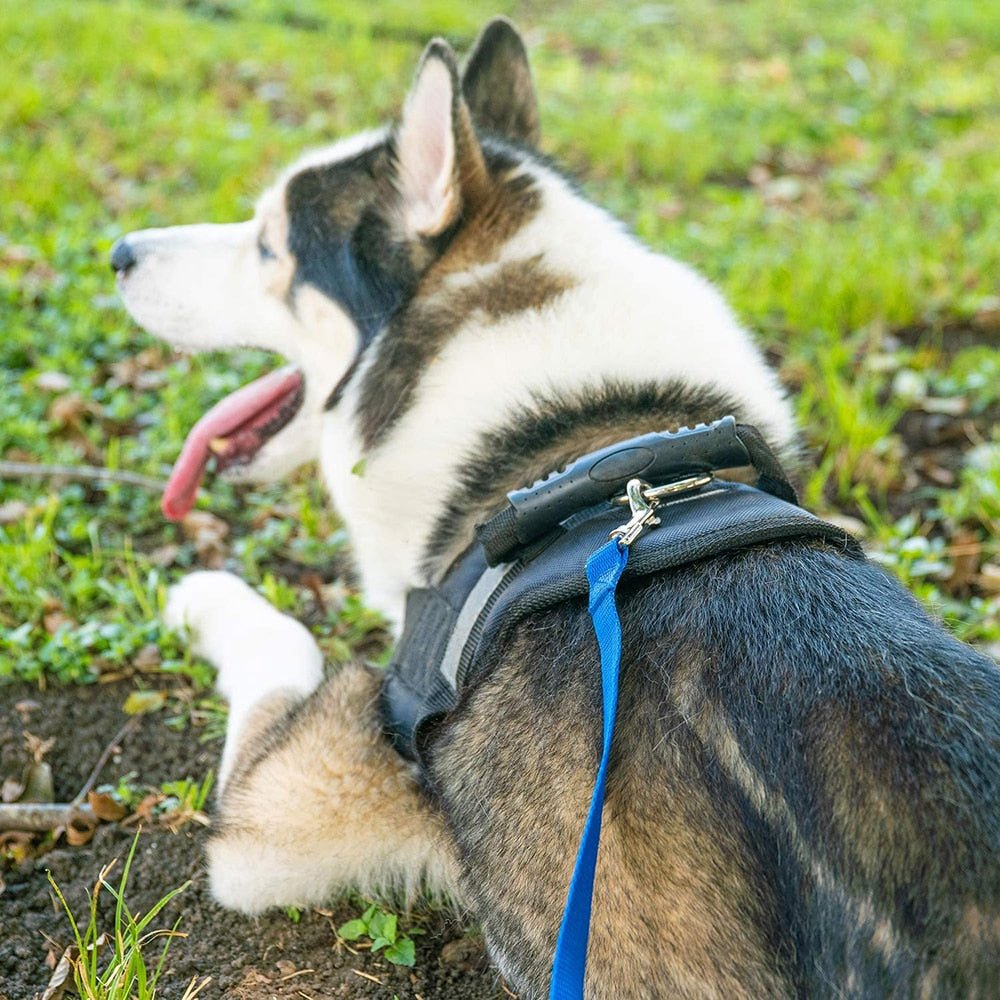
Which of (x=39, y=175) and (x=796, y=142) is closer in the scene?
(x=39, y=175)

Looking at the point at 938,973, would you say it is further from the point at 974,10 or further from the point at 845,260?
the point at 974,10

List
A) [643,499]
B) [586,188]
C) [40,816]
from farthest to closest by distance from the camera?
1. [586,188]
2. [40,816]
3. [643,499]

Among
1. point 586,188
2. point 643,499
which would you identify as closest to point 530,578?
point 643,499

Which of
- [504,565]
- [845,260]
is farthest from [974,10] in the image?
[504,565]

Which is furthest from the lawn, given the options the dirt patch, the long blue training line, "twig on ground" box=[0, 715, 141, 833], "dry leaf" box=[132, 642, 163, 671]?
the long blue training line

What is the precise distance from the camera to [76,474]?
3381 mm

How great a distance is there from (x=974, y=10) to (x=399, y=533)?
26.8ft

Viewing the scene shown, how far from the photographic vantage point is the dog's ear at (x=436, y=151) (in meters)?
2.23

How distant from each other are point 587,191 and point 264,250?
0.82 metres

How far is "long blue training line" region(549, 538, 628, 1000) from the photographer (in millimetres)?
1379

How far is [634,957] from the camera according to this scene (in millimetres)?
1540

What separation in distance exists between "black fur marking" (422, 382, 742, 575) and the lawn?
0.43 metres

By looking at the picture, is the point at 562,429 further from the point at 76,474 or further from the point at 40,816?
the point at 76,474

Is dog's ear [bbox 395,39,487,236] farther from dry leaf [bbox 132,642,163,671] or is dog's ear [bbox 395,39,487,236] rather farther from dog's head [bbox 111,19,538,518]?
dry leaf [bbox 132,642,163,671]
